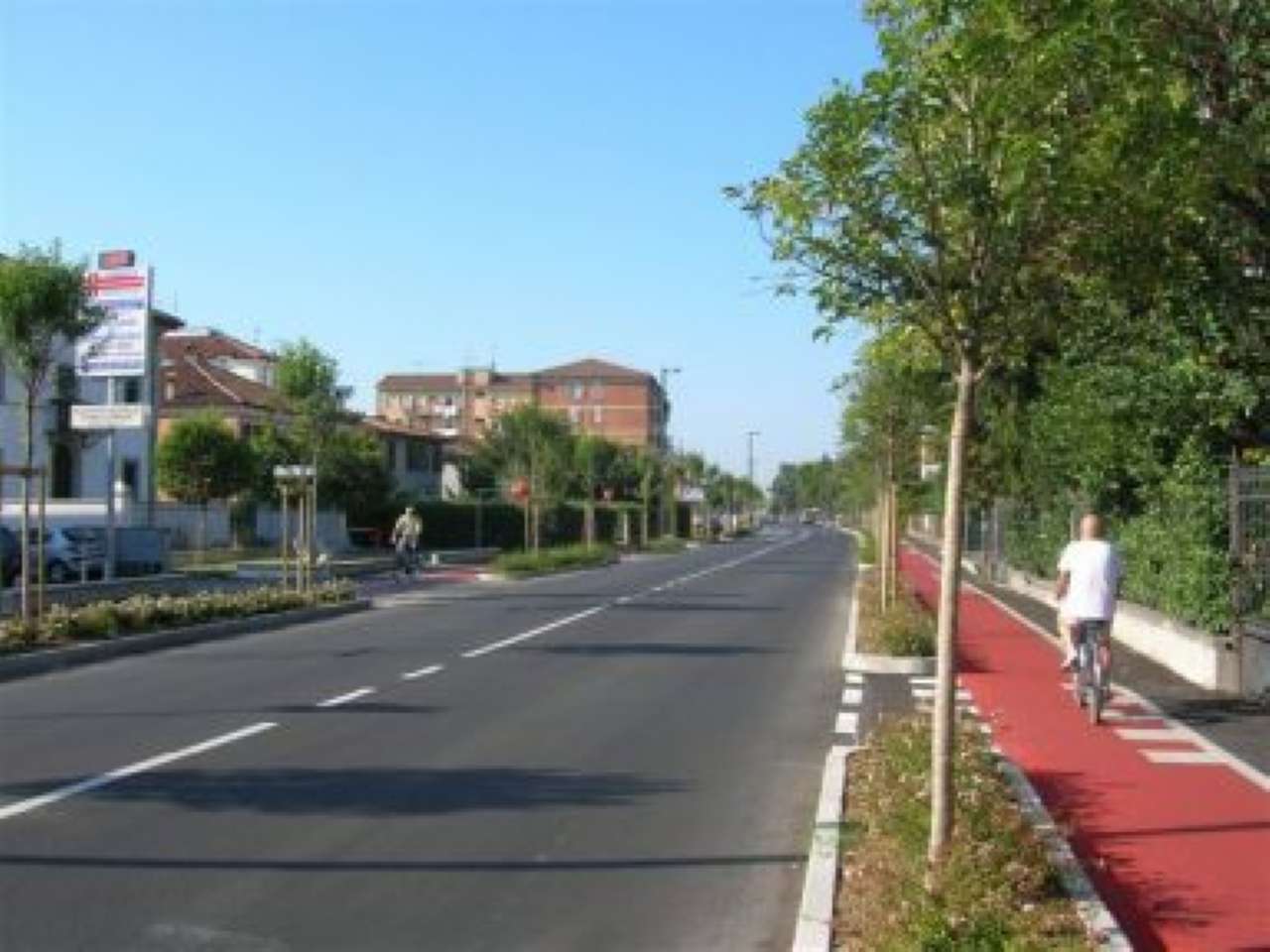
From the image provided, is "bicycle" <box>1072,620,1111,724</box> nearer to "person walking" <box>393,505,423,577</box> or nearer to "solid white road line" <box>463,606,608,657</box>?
"solid white road line" <box>463,606,608,657</box>

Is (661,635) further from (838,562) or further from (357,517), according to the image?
(357,517)

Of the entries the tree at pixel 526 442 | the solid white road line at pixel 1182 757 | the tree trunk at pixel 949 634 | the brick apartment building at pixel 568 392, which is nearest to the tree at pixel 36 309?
the solid white road line at pixel 1182 757

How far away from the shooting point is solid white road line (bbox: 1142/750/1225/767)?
37.9ft

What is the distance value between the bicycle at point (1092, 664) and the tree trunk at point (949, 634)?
6.79 metres

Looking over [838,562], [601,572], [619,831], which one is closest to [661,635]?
[619,831]

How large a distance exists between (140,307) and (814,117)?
23.9 meters

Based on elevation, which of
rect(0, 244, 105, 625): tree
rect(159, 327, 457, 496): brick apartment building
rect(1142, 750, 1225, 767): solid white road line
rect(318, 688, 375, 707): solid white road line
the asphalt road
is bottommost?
the asphalt road

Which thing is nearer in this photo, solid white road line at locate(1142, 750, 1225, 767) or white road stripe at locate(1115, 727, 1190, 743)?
solid white road line at locate(1142, 750, 1225, 767)

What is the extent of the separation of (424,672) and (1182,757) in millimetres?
8346

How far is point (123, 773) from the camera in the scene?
1077cm

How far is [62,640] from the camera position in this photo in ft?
63.4

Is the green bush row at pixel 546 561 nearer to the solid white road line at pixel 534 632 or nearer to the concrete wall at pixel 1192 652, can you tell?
the solid white road line at pixel 534 632

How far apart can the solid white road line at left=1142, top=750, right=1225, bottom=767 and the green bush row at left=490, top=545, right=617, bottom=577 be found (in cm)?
3243

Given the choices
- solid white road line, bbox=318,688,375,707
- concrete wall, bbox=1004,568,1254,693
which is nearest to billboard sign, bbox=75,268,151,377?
solid white road line, bbox=318,688,375,707
